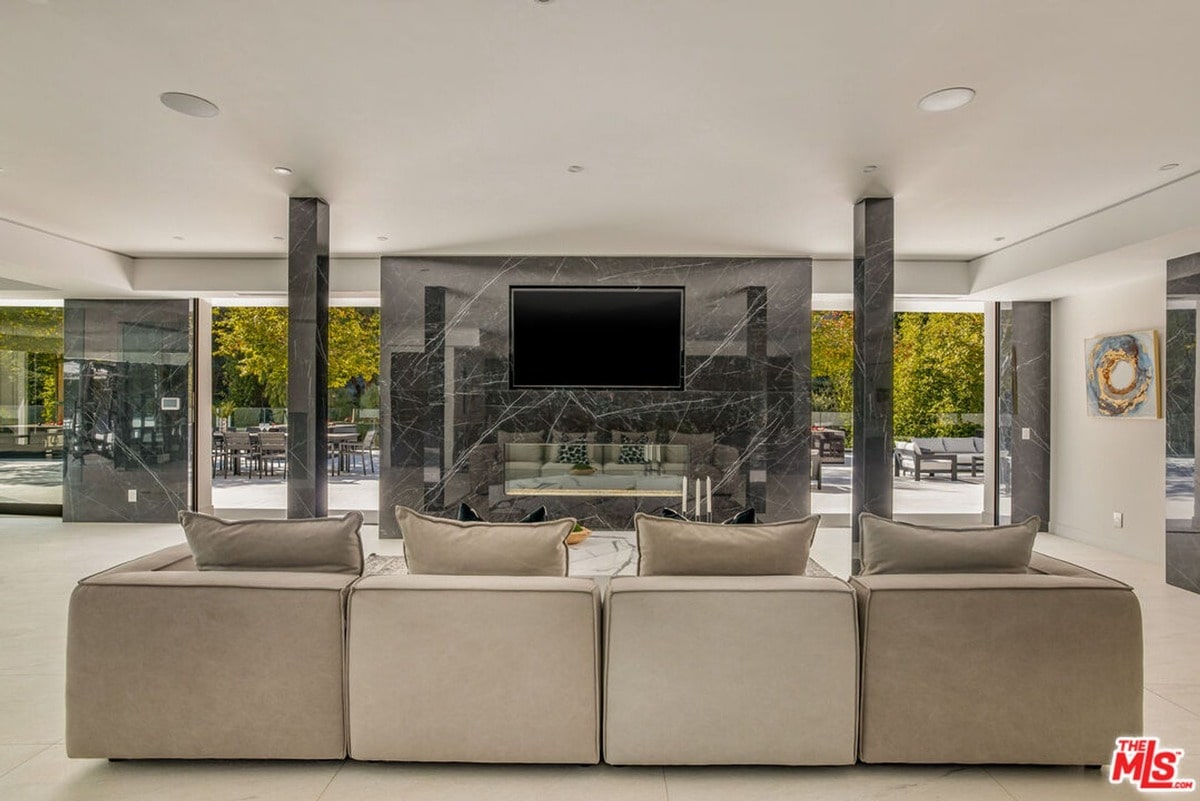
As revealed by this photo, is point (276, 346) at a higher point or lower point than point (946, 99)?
lower

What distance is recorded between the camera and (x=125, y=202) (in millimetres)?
4730

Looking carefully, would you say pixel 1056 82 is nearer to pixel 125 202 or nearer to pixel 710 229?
pixel 710 229

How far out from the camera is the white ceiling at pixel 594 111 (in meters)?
2.43

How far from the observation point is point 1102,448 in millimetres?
6125

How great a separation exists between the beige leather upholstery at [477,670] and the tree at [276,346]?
5.83 m

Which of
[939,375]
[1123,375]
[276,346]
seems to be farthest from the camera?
[939,375]

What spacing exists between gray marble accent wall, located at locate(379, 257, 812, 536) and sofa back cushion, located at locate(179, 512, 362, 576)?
396 centimetres

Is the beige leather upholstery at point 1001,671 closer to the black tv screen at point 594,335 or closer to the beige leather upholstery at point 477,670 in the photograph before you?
the beige leather upholstery at point 477,670

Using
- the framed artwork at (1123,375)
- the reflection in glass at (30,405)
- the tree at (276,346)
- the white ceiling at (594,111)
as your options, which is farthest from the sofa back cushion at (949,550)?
the reflection in glass at (30,405)

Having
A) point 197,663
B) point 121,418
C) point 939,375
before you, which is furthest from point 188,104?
point 939,375

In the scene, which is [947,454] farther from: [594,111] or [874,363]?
[594,111]

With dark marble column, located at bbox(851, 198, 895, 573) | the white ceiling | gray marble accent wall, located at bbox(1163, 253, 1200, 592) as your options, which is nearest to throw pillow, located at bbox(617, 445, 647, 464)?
the white ceiling

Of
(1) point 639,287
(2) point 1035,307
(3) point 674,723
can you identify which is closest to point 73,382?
(1) point 639,287
